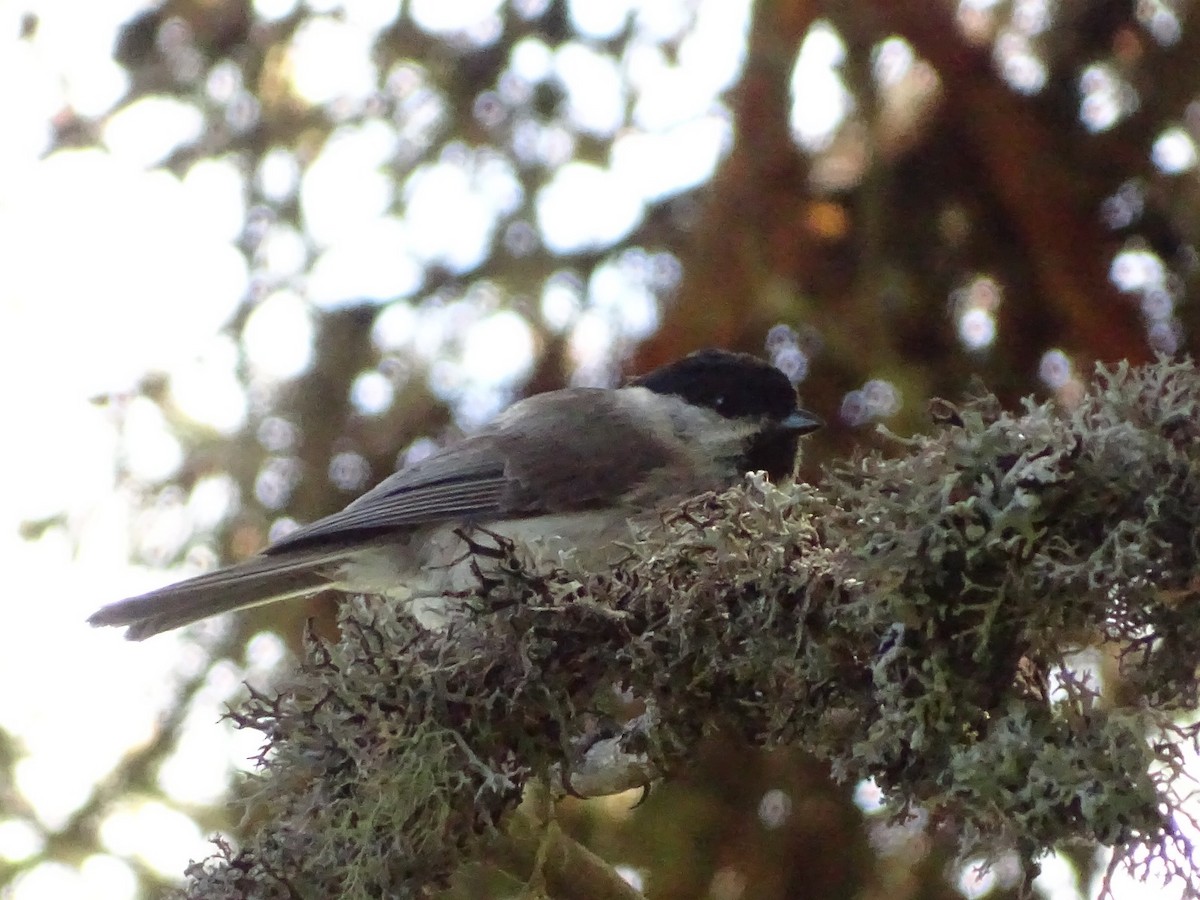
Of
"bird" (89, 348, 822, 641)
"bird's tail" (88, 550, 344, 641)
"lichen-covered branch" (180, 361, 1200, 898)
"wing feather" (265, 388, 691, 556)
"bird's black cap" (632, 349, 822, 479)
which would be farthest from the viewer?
"bird's black cap" (632, 349, 822, 479)

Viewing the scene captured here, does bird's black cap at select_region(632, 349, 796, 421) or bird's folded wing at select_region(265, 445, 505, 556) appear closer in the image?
bird's folded wing at select_region(265, 445, 505, 556)

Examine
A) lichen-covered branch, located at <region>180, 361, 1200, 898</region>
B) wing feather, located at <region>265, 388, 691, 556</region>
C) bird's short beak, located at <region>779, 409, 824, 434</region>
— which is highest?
lichen-covered branch, located at <region>180, 361, 1200, 898</region>

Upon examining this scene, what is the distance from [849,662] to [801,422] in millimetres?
1348

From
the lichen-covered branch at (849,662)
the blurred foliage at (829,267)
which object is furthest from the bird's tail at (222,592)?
the lichen-covered branch at (849,662)

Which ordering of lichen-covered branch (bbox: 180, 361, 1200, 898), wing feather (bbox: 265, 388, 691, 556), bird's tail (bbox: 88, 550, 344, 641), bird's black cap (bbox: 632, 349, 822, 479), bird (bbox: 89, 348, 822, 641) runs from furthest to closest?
bird's black cap (bbox: 632, 349, 822, 479) → wing feather (bbox: 265, 388, 691, 556) → bird (bbox: 89, 348, 822, 641) → bird's tail (bbox: 88, 550, 344, 641) → lichen-covered branch (bbox: 180, 361, 1200, 898)

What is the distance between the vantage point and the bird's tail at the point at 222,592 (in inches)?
91.4

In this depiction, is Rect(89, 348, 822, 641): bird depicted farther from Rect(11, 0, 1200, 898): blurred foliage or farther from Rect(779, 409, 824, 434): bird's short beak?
Rect(11, 0, 1200, 898): blurred foliage

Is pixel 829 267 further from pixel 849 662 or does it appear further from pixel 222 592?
pixel 849 662

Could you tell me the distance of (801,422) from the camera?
266 centimetres

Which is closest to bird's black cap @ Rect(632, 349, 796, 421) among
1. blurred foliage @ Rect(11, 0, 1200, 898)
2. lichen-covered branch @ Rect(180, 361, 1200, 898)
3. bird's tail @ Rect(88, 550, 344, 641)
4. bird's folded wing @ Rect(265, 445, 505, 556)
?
blurred foliage @ Rect(11, 0, 1200, 898)

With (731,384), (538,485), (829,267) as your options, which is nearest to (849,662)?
(538,485)

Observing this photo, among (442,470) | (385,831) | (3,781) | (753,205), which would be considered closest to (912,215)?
(753,205)

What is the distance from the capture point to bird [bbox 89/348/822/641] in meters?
2.45

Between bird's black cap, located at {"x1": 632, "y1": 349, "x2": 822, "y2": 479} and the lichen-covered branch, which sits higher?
the lichen-covered branch
